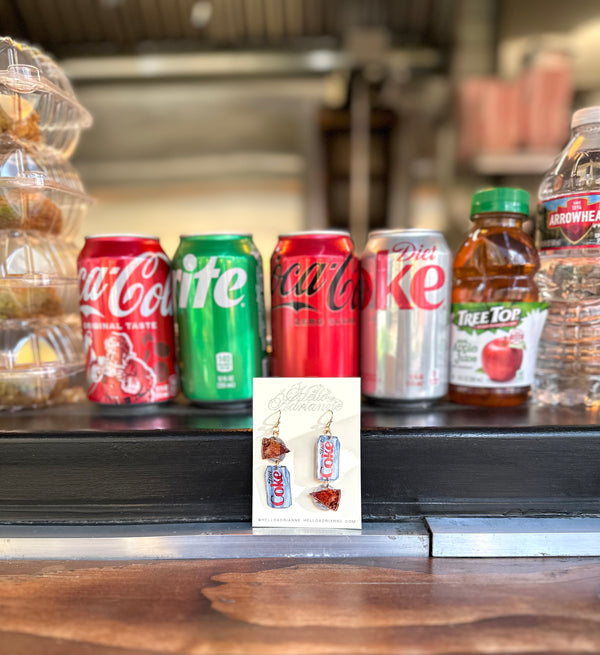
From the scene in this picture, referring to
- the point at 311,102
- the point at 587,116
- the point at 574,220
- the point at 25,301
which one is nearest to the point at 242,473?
the point at 25,301

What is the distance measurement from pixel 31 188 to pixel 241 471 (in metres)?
0.55

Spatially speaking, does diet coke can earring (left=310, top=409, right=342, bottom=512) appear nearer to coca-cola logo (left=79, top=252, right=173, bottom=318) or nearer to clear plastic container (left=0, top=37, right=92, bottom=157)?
coca-cola logo (left=79, top=252, right=173, bottom=318)

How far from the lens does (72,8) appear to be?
1950mm

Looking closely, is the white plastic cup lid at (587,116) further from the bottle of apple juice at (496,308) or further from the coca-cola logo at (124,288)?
the coca-cola logo at (124,288)

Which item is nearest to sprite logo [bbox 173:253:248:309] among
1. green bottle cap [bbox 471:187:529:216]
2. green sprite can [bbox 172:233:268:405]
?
green sprite can [bbox 172:233:268:405]

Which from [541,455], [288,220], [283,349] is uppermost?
[288,220]

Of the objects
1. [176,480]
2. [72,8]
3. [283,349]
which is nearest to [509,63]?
[72,8]

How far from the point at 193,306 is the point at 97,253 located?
0.16 m

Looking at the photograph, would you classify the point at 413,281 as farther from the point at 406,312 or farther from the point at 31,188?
the point at 31,188

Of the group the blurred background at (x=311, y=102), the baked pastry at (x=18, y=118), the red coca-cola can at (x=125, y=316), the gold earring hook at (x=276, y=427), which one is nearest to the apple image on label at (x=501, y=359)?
the gold earring hook at (x=276, y=427)

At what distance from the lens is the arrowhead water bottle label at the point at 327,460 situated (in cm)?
60

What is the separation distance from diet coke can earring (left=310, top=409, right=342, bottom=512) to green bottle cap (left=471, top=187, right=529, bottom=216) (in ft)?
1.38

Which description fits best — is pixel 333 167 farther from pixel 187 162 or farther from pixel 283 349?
pixel 283 349

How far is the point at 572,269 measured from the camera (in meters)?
0.85
